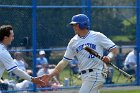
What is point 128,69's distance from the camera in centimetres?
1808

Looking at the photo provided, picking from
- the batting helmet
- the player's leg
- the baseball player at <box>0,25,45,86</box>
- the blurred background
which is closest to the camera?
the baseball player at <box>0,25,45,86</box>

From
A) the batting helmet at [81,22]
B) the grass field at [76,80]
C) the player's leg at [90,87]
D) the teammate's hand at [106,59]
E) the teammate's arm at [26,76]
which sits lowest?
the grass field at [76,80]

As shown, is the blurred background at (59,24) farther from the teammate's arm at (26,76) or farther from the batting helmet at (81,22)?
the teammate's arm at (26,76)

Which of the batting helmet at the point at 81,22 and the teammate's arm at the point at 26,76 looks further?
the batting helmet at the point at 81,22

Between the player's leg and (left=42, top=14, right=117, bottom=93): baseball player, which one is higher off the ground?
(left=42, top=14, right=117, bottom=93): baseball player

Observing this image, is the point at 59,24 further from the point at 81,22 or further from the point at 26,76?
the point at 26,76

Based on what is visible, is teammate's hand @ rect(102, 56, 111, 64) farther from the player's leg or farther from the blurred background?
the blurred background

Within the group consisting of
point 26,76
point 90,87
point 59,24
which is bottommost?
point 90,87

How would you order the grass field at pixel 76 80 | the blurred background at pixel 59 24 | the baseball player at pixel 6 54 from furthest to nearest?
the grass field at pixel 76 80
the blurred background at pixel 59 24
the baseball player at pixel 6 54

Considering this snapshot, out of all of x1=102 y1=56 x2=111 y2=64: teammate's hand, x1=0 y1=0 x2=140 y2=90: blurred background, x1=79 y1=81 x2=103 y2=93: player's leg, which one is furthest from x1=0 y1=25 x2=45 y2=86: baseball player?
x1=0 y1=0 x2=140 y2=90: blurred background

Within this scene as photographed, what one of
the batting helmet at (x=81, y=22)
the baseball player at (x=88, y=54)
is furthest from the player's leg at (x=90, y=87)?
the batting helmet at (x=81, y=22)

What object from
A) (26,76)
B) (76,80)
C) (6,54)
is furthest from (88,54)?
(76,80)

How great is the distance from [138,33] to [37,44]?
11.5ft

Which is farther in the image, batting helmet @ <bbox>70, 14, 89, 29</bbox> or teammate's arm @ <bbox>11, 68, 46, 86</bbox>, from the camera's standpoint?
batting helmet @ <bbox>70, 14, 89, 29</bbox>
